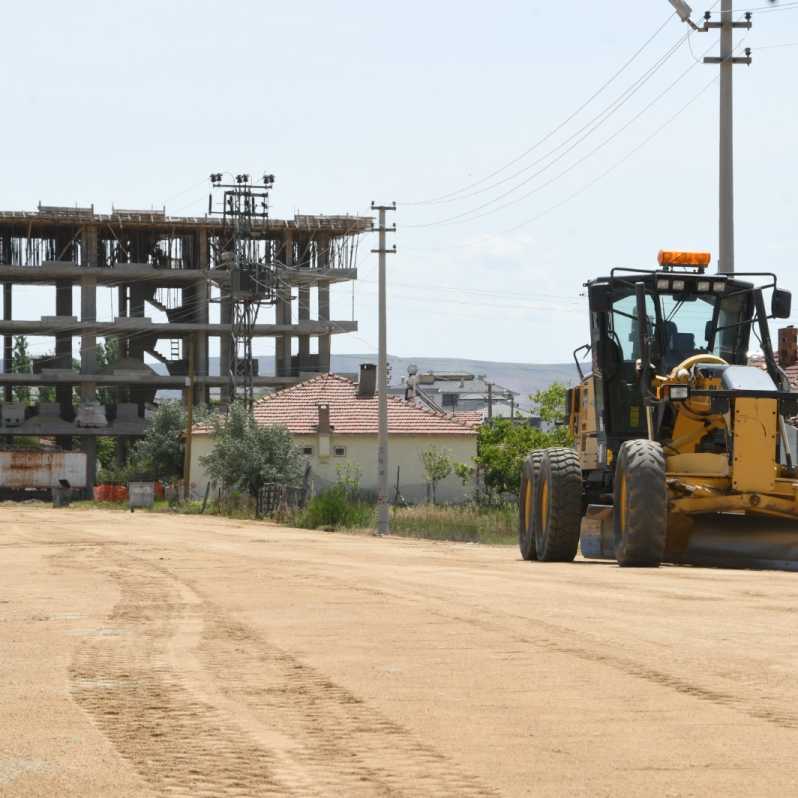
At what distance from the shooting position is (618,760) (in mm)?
6574

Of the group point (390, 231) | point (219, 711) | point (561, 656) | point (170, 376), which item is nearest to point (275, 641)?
point (561, 656)

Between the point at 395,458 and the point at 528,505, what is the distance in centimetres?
5254

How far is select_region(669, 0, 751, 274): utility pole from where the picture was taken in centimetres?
2812

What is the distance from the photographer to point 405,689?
328 inches

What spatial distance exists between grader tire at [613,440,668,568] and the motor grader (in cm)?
1

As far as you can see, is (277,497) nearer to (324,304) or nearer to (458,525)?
(458,525)

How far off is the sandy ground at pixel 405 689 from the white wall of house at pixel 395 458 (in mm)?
56853

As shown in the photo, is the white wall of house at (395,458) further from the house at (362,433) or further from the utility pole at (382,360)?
the utility pole at (382,360)

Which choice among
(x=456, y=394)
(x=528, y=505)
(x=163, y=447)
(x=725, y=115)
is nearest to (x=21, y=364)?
Answer: (x=163, y=447)

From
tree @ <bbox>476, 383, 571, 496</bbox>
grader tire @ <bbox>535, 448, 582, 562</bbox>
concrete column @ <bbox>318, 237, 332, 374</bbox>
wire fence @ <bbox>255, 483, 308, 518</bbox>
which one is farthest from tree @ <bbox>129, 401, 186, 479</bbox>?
grader tire @ <bbox>535, 448, 582, 562</bbox>

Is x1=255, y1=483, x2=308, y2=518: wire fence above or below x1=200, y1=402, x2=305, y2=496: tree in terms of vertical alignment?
below

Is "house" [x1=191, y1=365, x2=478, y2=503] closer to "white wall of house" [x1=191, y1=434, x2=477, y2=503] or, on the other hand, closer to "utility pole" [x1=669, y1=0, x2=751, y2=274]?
"white wall of house" [x1=191, y1=434, x2=477, y2=503]

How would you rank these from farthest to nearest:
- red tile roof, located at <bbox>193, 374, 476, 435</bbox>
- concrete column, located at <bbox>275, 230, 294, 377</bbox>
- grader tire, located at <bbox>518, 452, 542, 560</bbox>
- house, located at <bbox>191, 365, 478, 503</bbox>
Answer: concrete column, located at <bbox>275, 230, 294, 377</bbox>
red tile roof, located at <bbox>193, 374, 476, 435</bbox>
house, located at <bbox>191, 365, 478, 503</bbox>
grader tire, located at <bbox>518, 452, 542, 560</bbox>

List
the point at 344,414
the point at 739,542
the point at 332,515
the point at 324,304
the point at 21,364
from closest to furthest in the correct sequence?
the point at 739,542, the point at 332,515, the point at 344,414, the point at 324,304, the point at 21,364
